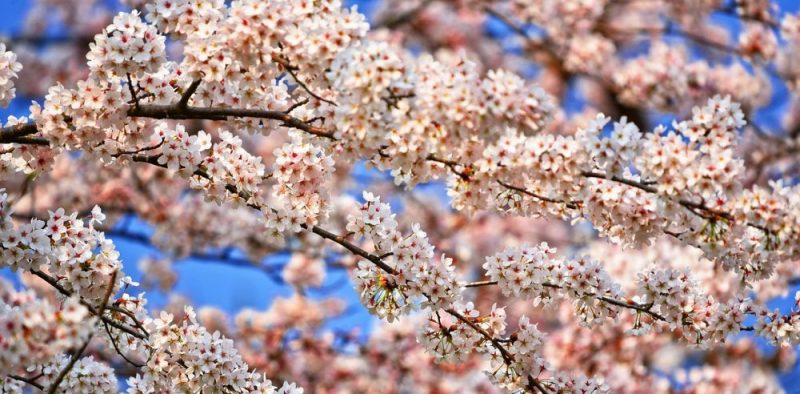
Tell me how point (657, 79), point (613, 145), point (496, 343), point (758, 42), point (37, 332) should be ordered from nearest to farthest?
1. point (37, 332)
2. point (613, 145)
3. point (496, 343)
4. point (758, 42)
5. point (657, 79)

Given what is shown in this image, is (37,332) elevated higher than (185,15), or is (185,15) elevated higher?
(185,15)

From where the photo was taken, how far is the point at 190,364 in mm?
4105

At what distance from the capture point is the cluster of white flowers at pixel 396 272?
399cm

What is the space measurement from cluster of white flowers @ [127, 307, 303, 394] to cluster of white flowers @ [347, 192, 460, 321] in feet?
2.27

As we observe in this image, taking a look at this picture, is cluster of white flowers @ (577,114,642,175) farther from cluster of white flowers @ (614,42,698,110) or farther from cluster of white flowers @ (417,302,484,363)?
cluster of white flowers @ (614,42,698,110)

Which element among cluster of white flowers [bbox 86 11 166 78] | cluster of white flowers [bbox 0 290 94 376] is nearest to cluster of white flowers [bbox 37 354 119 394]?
cluster of white flowers [bbox 0 290 94 376]

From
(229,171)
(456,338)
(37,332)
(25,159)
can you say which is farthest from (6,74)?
(456,338)

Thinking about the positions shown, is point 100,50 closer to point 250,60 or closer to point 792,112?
point 250,60

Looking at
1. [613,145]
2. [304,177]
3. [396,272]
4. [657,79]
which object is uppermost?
[657,79]

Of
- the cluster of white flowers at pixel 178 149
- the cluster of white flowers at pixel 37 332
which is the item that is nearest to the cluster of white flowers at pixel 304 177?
the cluster of white flowers at pixel 178 149

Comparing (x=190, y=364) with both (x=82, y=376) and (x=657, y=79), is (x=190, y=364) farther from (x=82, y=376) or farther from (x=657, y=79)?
(x=657, y=79)

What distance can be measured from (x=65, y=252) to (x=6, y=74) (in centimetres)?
86

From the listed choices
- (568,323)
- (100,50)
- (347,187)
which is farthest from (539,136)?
(347,187)

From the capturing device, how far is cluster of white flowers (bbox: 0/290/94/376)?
3.04 metres
